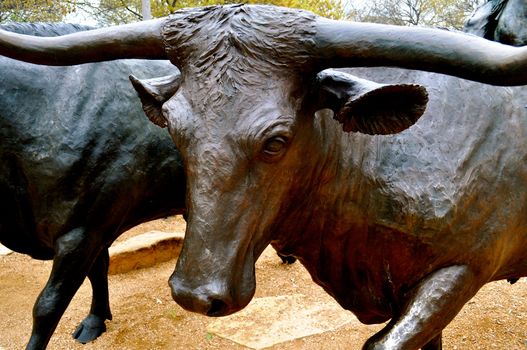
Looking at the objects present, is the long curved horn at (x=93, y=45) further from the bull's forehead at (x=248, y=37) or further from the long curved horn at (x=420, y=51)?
the long curved horn at (x=420, y=51)

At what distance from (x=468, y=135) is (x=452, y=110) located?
126 mm

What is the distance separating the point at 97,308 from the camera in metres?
4.51

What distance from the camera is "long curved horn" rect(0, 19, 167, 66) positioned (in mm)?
2074

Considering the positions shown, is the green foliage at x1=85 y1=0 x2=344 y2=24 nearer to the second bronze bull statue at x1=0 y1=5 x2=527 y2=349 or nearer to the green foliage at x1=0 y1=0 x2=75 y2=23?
the green foliage at x1=0 y1=0 x2=75 y2=23

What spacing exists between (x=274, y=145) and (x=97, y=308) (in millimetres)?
3334

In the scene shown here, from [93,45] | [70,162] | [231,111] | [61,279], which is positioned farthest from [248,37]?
[61,279]

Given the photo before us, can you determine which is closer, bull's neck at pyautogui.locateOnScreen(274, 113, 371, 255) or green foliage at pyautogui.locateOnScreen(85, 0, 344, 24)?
bull's neck at pyautogui.locateOnScreen(274, 113, 371, 255)

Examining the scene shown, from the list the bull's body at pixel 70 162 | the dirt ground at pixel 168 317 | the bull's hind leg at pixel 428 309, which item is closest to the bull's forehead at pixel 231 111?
the bull's hind leg at pixel 428 309

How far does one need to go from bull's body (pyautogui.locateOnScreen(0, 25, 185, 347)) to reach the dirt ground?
130 cm

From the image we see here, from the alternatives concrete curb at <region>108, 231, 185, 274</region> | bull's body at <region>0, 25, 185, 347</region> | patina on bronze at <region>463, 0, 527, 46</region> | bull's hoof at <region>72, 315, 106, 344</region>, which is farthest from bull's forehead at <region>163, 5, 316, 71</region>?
concrete curb at <region>108, 231, 185, 274</region>

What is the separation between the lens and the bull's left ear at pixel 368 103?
182cm

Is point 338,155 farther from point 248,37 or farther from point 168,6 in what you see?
point 168,6

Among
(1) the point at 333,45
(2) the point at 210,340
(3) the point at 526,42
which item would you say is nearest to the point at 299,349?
(2) the point at 210,340

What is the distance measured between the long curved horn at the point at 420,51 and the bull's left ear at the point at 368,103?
7 centimetres
